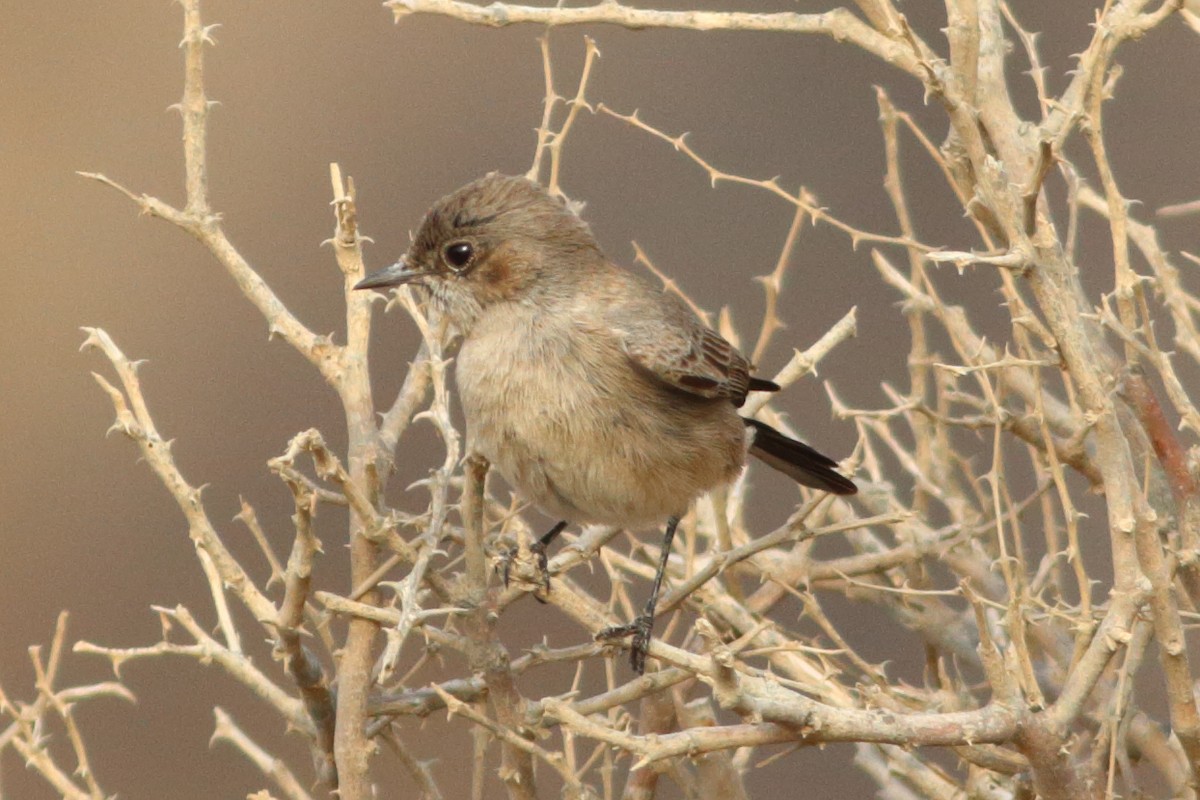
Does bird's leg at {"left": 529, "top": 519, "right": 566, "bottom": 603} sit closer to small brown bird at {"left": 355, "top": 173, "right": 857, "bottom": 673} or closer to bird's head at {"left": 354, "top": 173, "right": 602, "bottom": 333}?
small brown bird at {"left": 355, "top": 173, "right": 857, "bottom": 673}

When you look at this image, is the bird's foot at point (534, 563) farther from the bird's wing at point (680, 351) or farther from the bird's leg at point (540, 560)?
the bird's wing at point (680, 351)

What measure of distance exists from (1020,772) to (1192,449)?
71cm

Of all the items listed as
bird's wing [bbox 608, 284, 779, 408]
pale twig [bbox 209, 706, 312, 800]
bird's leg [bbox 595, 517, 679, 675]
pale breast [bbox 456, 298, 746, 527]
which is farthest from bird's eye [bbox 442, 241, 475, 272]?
pale twig [bbox 209, 706, 312, 800]

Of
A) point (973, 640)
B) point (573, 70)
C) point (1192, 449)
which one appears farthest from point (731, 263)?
point (1192, 449)

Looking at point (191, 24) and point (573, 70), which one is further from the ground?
point (191, 24)

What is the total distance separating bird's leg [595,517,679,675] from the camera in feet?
11.3

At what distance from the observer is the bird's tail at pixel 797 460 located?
13.0 feet

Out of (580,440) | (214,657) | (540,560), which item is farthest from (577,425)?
(214,657)

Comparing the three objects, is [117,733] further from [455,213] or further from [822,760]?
[455,213]

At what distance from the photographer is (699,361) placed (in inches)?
166

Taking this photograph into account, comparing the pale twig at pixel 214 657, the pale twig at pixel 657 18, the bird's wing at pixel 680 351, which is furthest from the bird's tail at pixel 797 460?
the pale twig at pixel 214 657

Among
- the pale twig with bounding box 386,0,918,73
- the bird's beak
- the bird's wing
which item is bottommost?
the bird's wing

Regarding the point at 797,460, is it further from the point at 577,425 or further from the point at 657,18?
the point at 657,18

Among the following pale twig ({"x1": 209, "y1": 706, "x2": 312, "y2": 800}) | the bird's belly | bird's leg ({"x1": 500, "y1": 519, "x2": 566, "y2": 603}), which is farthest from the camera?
the bird's belly
